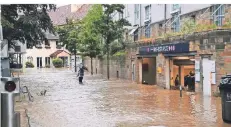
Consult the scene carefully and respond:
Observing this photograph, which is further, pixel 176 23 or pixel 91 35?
pixel 91 35

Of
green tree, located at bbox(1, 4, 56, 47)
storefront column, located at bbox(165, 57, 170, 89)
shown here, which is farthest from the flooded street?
green tree, located at bbox(1, 4, 56, 47)

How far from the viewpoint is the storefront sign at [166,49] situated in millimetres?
19783

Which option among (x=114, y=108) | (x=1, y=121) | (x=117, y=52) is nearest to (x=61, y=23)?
(x=117, y=52)

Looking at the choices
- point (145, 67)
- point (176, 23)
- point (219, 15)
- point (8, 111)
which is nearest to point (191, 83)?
point (219, 15)

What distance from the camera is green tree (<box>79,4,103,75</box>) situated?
31.0 metres

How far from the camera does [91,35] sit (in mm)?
33594

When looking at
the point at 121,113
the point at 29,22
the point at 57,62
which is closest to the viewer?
the point at 121,113

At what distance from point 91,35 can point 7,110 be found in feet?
100

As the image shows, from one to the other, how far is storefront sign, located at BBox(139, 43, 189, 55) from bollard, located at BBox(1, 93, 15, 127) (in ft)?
55.1

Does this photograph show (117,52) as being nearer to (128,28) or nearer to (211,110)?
(128,28)

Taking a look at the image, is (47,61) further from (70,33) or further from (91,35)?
(91,35)

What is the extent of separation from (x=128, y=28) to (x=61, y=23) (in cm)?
1385

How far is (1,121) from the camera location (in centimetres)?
324

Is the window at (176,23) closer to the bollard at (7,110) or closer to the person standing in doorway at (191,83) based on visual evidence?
the person standing in doorway at (191,83)
